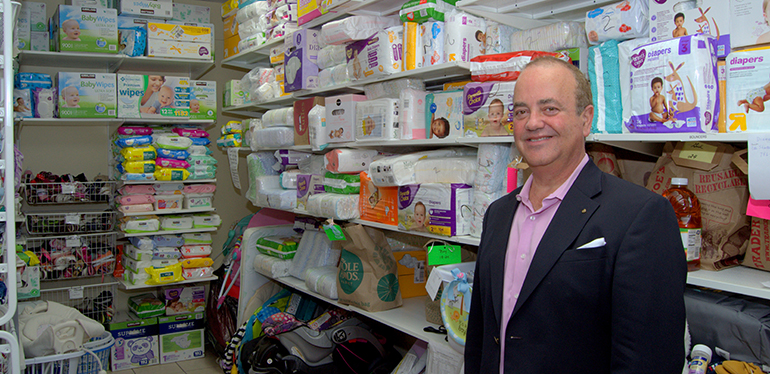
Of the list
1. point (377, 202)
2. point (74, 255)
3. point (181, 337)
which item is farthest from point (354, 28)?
point (181, 337)

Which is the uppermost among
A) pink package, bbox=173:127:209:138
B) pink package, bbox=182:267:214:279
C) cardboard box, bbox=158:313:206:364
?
pink package, bbox=173:127:209:138

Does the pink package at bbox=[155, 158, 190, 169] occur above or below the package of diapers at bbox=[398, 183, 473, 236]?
above

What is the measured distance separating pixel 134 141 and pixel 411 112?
2.83 m

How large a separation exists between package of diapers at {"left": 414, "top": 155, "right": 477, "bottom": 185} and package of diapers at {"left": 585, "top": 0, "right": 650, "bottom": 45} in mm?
771

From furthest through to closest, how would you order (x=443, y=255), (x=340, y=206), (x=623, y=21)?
1. (x=340, y=206)
2. (x=443, y=255)
3. (x=623, y=21)

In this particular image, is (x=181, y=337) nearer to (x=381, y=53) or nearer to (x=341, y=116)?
(x=341, y=116)

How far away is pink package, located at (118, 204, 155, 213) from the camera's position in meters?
4.50

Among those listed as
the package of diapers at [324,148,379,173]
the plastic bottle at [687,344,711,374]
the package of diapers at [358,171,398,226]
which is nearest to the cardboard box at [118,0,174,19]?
the package of diapers at [324,148,379,173]

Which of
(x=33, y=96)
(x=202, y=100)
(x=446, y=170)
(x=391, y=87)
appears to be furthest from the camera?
(x=202, y=100)

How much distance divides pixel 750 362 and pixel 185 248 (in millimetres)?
4214

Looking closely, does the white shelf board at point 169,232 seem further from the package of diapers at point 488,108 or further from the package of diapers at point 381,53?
the package of diapers at point 488,108

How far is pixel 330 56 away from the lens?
3.34 meters

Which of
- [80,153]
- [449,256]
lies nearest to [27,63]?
[80,153]

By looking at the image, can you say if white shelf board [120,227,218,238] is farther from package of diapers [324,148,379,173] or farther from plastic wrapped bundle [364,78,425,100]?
plastic wrapped bundle [364,78,425,100]
